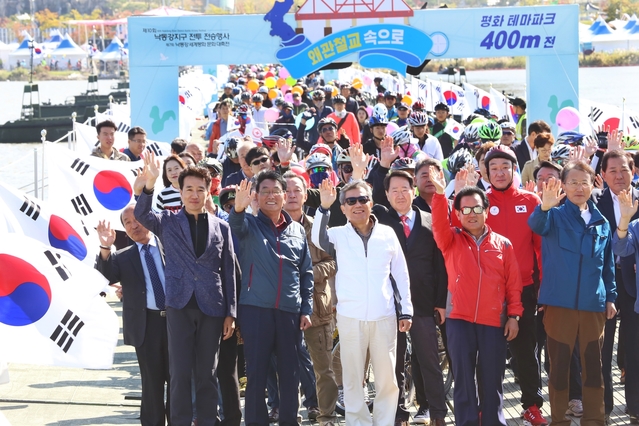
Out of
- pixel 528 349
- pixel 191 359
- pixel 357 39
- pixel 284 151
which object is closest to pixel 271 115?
pixel 357 39

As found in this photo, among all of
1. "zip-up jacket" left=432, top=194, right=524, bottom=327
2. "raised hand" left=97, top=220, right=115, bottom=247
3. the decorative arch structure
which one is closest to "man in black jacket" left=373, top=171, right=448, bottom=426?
"zip-up jacket" left=432, top=194, right=524, bottom=327

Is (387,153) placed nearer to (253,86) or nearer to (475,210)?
(475,210)

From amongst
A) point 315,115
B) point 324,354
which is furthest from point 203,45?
point 324,354

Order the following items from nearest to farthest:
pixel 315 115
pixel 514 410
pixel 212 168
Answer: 1. pixel 514 410
2. pixel 212 168
3. pixel 315 115

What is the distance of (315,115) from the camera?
17.6m

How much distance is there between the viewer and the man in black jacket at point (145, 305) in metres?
6.91

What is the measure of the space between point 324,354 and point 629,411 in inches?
88.1

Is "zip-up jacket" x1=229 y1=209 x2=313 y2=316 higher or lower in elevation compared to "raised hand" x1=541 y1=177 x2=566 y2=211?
lower

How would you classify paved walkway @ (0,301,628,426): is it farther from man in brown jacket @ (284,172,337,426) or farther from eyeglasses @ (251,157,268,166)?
eyeglasses @ (251,157,268,166)

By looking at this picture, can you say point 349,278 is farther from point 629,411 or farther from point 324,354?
point 629,411

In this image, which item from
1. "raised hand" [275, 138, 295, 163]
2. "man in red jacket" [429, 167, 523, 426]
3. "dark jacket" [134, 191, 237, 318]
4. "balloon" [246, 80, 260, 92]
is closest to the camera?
"dark jacket" [134, 191, 237, 318]

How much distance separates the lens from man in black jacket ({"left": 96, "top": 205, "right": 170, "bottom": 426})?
6906 mm

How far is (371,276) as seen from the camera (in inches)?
270

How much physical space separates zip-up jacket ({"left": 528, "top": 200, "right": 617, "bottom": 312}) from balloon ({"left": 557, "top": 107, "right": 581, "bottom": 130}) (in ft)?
31.5
